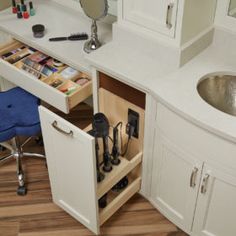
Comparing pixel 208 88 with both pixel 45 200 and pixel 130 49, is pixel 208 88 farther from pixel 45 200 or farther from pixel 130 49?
pixel 45 200

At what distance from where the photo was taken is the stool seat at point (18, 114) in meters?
2.24

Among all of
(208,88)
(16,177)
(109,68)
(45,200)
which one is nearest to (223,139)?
(208,88)

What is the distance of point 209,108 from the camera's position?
177 centimetres

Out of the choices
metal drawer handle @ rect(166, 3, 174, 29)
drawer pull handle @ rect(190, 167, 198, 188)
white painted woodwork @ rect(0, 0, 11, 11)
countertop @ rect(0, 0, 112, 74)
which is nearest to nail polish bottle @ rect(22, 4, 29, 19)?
countertop @ rect(0, 0, 112, 74)

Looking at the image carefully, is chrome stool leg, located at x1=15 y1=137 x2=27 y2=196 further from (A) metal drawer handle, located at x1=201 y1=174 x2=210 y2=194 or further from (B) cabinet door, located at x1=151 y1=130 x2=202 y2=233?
(A) metal drawer handle, located at x1=201 y1=174 x2=210 y2=194

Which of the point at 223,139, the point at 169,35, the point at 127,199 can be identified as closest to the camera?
the point at 223,139

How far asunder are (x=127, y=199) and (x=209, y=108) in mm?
744

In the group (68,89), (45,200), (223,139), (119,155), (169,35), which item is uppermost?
(169,35)

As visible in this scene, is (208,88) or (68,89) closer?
(208,88)

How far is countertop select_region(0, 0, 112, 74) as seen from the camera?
2303mm

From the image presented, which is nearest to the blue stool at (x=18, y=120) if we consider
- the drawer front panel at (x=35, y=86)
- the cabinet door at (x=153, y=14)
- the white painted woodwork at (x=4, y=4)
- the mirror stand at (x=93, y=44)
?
the drawer front panel at (x=35, y=86)

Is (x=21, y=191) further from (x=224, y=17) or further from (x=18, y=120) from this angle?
(x=224, y=17)

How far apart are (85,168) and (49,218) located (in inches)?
22.6

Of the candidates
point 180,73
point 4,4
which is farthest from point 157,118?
point 4,4
